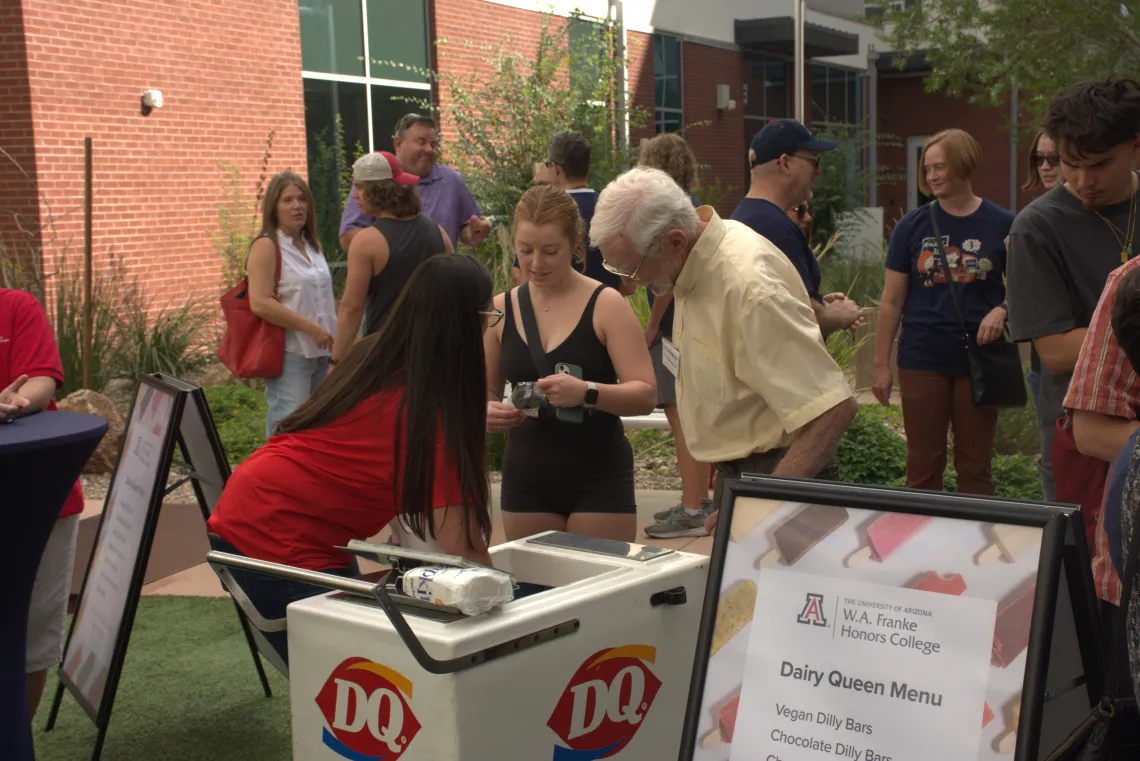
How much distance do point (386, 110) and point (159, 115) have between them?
4.19 m

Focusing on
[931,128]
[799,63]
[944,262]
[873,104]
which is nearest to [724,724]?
[944,262]

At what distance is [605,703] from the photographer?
2.67 metres

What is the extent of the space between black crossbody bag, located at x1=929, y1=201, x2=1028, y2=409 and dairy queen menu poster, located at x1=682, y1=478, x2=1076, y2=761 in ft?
10.2

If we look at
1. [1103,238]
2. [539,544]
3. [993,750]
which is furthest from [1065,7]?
[993,750]

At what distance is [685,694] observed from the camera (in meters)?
2.88

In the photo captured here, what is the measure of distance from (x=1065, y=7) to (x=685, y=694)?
929 cm

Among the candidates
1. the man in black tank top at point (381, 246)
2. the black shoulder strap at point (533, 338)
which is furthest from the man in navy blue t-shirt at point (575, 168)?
the black shoulder strap at point (533, 338)

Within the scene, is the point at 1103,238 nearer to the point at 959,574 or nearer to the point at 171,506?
the point at 959,574

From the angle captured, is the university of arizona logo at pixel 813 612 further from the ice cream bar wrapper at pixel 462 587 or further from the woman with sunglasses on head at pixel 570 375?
the woman with sunglasses on head at pixel 570 375

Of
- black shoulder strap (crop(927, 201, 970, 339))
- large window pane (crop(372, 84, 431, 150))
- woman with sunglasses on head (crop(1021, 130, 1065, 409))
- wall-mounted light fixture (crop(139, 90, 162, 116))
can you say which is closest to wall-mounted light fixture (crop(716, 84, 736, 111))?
large window pane (crop(372, 84, 431, 150))

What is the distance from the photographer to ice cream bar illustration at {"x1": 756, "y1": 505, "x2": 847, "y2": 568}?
2.31 meters

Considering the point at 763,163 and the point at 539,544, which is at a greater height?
the point at 763,163

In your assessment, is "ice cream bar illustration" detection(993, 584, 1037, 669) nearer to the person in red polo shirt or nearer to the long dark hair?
the long dark hair

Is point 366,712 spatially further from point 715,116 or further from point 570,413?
point 715,116
